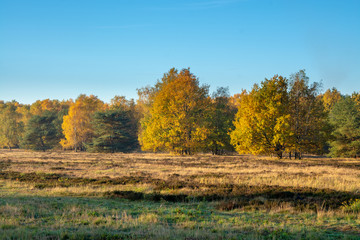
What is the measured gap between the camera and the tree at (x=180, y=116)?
42.8 metres

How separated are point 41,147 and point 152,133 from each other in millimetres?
39081

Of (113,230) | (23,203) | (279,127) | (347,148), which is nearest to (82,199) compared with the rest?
(23,203)

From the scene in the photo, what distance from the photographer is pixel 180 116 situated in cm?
4225

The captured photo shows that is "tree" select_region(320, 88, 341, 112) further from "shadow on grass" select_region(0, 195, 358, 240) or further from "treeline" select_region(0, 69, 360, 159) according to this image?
"shadow on grass" select_region(0, 195, 358, 240)

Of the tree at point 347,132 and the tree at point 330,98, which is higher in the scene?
the tree at point 330,98

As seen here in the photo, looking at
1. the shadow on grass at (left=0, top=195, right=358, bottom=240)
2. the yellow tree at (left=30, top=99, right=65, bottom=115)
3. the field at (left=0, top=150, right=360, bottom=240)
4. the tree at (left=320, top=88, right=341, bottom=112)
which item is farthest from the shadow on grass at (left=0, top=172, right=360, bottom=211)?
the yellow tree at (left=30, top=99, right=65, bottom=115)

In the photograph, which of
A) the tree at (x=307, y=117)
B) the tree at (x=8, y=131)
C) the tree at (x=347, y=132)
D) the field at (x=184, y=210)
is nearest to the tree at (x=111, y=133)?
the tree at (x=307, y=117)

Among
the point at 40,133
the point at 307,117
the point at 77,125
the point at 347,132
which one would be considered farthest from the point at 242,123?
the point at 40,133

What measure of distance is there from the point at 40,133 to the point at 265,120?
5483 centimetres

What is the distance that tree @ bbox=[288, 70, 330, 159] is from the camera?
36719 millimetres

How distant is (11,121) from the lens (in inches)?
3273

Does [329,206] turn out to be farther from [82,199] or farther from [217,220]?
[82,199]

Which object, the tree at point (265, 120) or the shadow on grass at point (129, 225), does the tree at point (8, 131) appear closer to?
the tree at point (265, 120)

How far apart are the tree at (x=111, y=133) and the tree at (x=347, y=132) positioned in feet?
127
